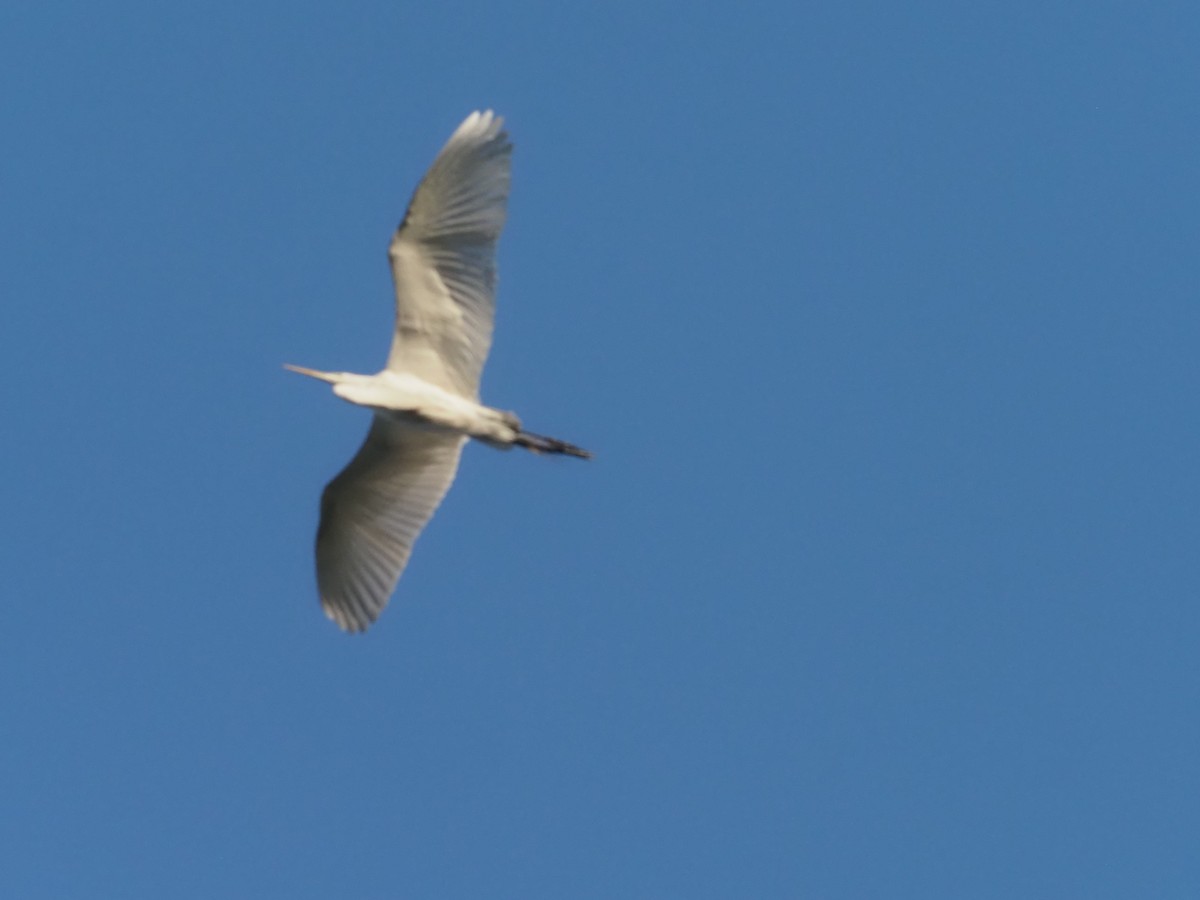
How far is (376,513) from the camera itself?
58.9 ft

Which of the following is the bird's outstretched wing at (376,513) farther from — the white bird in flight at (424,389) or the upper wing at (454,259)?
the upper wing at (454,259)

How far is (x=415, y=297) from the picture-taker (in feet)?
56.3

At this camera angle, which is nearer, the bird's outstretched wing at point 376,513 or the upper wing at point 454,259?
the upper wing at point 454,259

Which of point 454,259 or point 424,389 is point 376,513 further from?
point 454,259

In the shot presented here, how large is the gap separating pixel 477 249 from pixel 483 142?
39.5 inches

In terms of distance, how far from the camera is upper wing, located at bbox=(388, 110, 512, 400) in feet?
53.8

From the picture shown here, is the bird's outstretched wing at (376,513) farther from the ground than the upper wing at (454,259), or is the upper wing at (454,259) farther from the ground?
the upper wing at (454,259)

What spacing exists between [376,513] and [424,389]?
144cm

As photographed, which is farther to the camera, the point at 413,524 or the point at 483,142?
the point at 413,524

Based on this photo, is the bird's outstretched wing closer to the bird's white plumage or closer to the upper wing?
the bird's white plumage

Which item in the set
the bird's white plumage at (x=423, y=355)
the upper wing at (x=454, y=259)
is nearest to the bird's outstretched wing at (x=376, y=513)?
the bird's white plumage at (x=423, y=355)

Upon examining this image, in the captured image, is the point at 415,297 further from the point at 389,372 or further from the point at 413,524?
the point at 413,524

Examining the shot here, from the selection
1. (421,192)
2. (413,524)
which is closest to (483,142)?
(421,192)

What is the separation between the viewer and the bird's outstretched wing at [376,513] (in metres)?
17.7
